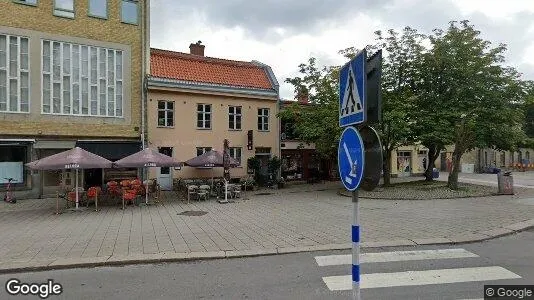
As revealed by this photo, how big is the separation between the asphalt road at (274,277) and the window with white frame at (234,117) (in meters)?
16.4

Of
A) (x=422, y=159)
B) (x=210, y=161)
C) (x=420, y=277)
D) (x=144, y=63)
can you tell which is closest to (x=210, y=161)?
(x=210, y=161)

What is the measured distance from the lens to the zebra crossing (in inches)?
210

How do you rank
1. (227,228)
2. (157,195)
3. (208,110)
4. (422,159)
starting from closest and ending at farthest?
1. (227,228)
2. (157,195)
3. (208,110)
4. (422,159)

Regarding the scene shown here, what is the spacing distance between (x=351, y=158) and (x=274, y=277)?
312 cm

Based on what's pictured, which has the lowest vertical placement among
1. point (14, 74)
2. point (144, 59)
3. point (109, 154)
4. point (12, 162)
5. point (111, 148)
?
point (12, 162)

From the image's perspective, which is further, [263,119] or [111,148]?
[263,119]

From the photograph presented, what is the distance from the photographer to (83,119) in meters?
17.8

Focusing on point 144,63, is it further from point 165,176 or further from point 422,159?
point 422,159

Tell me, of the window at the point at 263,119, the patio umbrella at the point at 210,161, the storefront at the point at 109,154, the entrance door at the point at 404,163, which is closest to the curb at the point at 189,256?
the patio umbrella at the point at 210,161

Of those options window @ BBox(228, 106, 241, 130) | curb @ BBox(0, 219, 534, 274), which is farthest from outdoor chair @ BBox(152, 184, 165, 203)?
curb @ BBox(0, 219, 534, 274)

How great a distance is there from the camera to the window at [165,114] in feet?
66.5

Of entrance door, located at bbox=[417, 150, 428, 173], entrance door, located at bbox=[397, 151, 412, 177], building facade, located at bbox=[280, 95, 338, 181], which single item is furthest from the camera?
entrance door, located at bbox=[417, 150, 428, 173]

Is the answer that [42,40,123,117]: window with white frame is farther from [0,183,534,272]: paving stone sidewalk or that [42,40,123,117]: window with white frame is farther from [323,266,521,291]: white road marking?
[323,266,521,291]: white road marking

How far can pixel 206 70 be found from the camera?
2283cm
